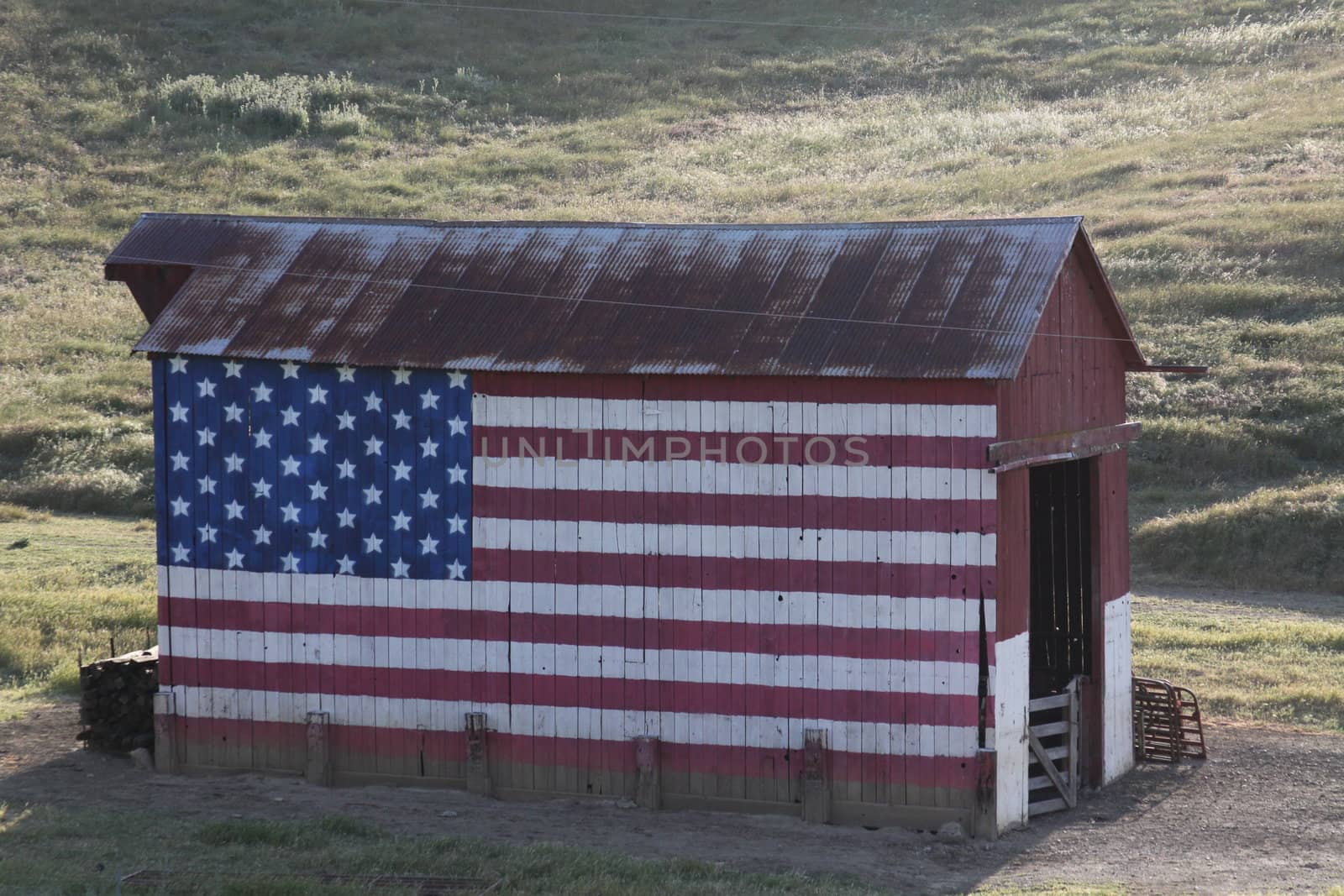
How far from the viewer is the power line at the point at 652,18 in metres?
73.2

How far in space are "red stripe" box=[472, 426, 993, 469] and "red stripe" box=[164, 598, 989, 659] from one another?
1.45 meters

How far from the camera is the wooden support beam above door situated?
14.6 metres

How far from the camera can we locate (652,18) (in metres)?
75.1

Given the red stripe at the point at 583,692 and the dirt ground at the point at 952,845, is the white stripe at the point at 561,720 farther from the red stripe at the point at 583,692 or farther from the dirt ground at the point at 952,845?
the dirt ground at the point at 952,845

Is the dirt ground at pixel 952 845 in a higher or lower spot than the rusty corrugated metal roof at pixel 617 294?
lower

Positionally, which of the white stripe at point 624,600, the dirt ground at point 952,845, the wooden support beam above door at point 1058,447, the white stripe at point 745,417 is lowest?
the dirt ground at point 952,845

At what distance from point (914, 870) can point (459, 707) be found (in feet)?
15.9

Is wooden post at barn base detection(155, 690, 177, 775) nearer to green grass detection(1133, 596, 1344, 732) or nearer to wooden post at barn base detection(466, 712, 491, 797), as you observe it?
wooden post at barn base detection(466, 712, 491, 797)

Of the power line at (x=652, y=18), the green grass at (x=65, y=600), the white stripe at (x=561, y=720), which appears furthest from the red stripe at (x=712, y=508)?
the power line at (x=652, y=18)

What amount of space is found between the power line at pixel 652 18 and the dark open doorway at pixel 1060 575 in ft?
190

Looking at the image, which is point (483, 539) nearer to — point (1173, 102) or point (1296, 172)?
point (1296, 172)

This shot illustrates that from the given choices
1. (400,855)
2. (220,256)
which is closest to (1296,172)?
(220,256)

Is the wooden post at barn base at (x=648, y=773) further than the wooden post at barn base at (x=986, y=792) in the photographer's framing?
Yes

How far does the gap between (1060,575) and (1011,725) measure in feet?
9.97
